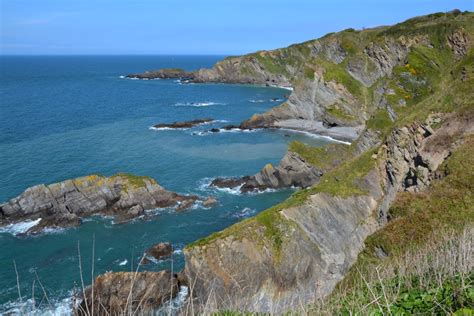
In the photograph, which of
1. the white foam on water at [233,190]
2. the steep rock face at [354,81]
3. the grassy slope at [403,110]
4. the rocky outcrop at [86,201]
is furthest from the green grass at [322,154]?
the steep rock face at [354,81]

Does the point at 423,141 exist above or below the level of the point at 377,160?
above

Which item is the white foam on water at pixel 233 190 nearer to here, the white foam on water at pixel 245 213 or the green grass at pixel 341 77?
the white foam on water at pixel 245 213

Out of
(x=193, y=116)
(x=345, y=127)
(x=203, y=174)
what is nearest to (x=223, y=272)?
(x=203, y=174)

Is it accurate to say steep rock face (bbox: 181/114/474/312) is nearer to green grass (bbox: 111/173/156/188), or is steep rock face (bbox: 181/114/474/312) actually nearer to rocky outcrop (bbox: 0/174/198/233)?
rocky outcrop (bbox: 0/174/198/233)

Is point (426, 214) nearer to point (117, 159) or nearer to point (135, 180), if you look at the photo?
point (135, 180)

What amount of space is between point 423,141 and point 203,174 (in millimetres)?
35964

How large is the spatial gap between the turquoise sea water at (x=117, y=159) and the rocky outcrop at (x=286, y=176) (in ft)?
7.24

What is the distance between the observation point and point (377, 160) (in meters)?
35.5

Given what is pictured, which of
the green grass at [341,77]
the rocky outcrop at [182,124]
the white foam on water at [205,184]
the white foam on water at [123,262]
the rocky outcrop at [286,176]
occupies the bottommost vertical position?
the white foam on water at [123,262]

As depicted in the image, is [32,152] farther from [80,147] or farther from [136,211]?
[136,211]

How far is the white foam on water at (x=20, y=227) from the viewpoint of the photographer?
4252 centimetres

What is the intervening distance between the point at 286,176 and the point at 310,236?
2554 centimetres

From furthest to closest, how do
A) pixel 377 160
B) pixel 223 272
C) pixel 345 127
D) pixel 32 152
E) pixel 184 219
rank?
pixel 345 127 → pixel 32 152 → pixel 184 219 → pixel 377 160 → pixel 223 272

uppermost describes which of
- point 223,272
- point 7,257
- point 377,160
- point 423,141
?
point 423,141
